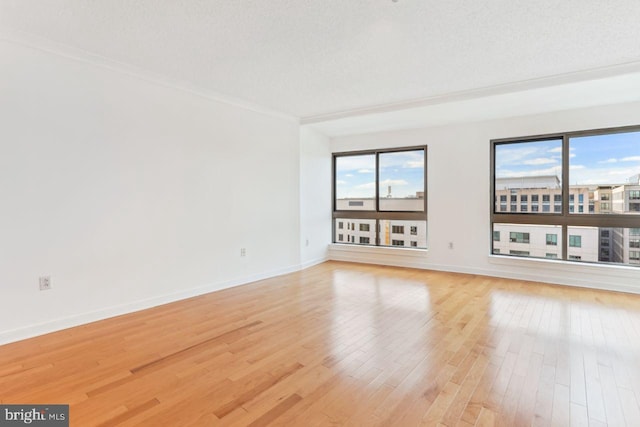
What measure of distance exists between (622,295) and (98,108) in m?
6.45

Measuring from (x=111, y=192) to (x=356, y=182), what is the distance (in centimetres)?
445

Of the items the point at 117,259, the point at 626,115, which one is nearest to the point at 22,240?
the point at 117,259

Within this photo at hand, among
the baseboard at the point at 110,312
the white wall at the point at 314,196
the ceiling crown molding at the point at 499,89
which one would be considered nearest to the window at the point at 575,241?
the ceiling crown molding at the point at 499,89

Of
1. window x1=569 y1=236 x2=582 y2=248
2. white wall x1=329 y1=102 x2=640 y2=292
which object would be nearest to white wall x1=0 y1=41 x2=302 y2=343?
white wall x1=329 y1=102 x2=640 y2=292

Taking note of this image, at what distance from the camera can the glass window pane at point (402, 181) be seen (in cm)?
601

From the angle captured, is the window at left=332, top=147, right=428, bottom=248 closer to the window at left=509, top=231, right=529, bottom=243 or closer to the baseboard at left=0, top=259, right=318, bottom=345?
the window at left=509, top=231, right=529, bottom=243

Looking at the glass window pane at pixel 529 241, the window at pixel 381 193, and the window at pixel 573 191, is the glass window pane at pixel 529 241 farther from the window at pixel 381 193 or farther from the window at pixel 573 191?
the window at pixel 381 193

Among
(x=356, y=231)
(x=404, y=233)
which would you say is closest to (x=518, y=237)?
(x=404, y=233)

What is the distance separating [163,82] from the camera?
3693mm

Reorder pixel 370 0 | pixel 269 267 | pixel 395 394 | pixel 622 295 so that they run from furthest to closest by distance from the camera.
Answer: pixel 269 267 < pixel 622 295 < pixel 370 0 < pixel 395 394

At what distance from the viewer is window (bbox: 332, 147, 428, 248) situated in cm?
600

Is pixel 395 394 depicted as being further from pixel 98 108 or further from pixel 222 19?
pixel 98 108

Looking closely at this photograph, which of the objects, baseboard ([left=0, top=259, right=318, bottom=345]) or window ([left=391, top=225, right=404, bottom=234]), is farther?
window ([left=391, top=225, right=404, bottom=234])

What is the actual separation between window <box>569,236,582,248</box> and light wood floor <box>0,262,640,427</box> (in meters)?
0.98
